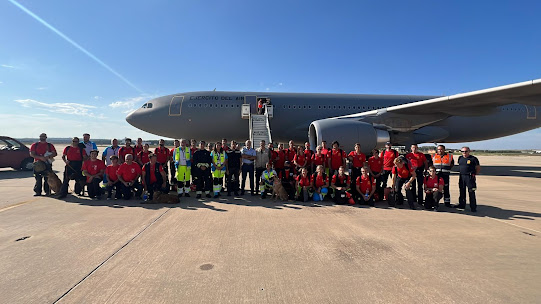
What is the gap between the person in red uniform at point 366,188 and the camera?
592cm

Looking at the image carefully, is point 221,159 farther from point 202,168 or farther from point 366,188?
point 366,188

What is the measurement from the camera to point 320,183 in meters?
6.24

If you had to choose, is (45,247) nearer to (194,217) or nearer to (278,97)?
(194,217)

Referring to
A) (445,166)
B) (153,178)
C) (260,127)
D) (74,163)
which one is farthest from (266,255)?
(260,127)

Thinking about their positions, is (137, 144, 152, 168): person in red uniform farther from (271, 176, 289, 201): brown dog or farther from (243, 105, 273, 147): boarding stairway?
(243, 105, 273, 147): boarding stairway

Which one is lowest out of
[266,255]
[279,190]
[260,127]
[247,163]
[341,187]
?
[266,255]

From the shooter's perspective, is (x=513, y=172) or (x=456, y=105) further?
(x=513, y=172)

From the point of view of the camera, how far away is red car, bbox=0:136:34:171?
11211 mm

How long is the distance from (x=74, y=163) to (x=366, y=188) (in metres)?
7.57

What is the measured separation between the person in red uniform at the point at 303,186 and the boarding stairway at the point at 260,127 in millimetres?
4209

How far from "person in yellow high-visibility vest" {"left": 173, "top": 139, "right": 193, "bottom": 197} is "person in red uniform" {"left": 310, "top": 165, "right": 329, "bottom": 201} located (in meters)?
3.23

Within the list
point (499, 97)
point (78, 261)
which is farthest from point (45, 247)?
point (499, 97)

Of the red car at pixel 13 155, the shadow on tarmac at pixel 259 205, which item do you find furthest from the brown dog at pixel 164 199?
the red car at pixel 13 155

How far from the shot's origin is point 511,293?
91.7 inches
